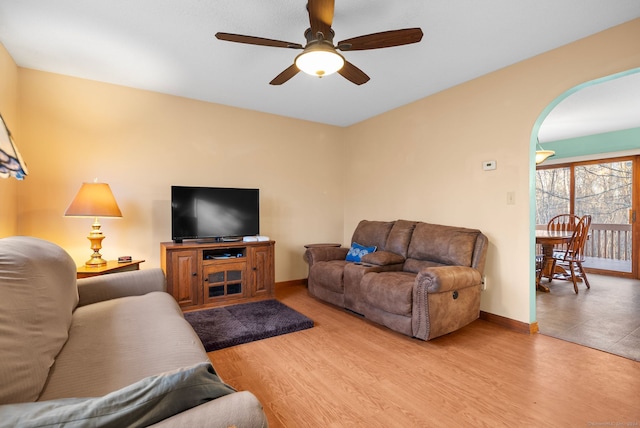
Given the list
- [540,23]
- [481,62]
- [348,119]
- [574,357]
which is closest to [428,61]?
[481,62]

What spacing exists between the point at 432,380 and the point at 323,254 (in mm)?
2168

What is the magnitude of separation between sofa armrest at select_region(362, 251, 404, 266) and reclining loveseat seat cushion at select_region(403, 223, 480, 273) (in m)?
0.12

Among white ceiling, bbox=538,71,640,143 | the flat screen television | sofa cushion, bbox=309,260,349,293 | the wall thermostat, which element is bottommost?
sofa cushion, bbox=309,260,349,293

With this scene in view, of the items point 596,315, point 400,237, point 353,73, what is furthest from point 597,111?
point 353,73

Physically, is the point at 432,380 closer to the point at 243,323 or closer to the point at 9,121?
the point at 243,323

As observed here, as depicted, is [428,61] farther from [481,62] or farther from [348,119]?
[348,119]

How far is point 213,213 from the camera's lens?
3701mm

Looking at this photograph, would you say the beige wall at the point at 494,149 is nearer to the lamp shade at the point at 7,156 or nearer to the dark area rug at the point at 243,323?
the dark area rug at the point at 243,323

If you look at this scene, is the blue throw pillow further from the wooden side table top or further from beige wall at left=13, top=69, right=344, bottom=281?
the wooden side table top

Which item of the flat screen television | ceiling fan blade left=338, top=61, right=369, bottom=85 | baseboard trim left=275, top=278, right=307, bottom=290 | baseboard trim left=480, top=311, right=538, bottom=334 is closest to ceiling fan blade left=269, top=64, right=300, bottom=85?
ceiling fan blade left=338, top=61, right=369, bottom=85

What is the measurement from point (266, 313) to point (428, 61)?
9.89ft

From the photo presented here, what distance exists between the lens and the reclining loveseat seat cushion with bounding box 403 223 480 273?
2.97m

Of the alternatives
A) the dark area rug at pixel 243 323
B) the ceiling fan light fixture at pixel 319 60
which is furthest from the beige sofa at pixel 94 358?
the ceiling fan light fixture at pixel 319 60

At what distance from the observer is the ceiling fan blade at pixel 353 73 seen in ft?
7.60
